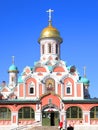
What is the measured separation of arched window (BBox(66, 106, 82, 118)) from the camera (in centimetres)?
4278

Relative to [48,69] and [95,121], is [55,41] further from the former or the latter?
[95,121]

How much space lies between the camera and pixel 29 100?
43406 mm

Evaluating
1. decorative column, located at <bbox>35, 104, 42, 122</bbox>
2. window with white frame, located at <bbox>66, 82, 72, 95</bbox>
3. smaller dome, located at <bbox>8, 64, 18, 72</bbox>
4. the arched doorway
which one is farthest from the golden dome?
smaller dome, located at <bbox>8, 64, 18, 72</bbox>

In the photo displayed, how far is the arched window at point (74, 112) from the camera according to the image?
42781mm

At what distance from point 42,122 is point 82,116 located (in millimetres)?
4954

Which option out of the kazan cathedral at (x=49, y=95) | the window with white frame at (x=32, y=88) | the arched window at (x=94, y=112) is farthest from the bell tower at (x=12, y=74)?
the arched window at (x=94, y=112)

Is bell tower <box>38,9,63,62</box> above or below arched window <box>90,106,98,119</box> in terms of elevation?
above

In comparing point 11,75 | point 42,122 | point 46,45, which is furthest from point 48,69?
point 11,75

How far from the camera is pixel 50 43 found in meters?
50.2

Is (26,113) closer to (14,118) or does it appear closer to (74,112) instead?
(14,118)

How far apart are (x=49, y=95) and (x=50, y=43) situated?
9.54m

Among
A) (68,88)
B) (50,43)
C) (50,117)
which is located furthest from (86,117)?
(50,43)

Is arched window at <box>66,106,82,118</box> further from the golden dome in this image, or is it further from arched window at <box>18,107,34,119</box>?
the golden dome

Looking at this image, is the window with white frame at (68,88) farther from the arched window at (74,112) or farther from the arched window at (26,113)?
the arched window at (26,113)
